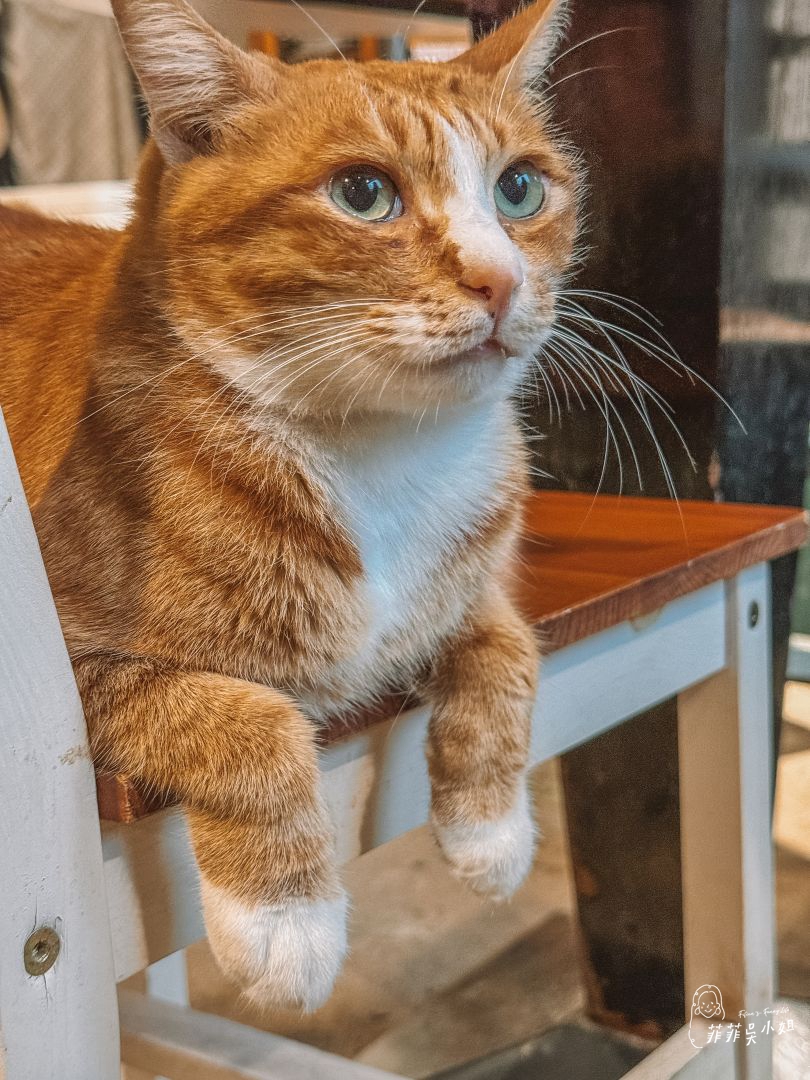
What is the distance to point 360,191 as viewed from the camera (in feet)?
1.71

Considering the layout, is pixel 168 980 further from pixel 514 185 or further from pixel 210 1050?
pixel 514 185

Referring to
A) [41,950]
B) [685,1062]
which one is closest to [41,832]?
[41,950]

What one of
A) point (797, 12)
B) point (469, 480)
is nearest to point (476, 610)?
point (469, 480)

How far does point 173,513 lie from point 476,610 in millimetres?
197

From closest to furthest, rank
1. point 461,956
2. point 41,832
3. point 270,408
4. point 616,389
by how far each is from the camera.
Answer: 1. point 41,832
2. point 270,408
3. point 616,389
4. point 461,956

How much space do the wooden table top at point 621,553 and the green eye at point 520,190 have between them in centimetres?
20

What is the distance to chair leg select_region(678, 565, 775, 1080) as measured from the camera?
0.80 m

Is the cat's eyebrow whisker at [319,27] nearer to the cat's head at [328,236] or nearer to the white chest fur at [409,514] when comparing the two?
the cat's head at [328,236]

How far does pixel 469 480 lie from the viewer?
62cm

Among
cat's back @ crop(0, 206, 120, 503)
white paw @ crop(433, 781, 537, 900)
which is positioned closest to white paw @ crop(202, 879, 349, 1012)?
white paw @ crop(433, 781, 537, 900)

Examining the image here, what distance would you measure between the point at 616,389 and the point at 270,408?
24 cm

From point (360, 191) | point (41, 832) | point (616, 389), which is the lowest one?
point (41, 832)

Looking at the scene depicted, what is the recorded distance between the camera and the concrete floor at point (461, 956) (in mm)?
689

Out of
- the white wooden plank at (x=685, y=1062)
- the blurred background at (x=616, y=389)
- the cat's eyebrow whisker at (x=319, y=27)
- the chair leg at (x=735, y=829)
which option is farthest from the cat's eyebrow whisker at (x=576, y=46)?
the white wooden plank at (x=685, y=1062)
